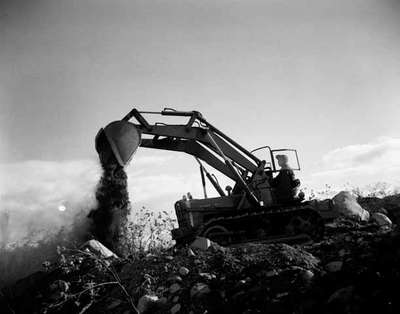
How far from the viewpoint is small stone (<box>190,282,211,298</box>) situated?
15.1ft

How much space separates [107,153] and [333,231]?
612 cm

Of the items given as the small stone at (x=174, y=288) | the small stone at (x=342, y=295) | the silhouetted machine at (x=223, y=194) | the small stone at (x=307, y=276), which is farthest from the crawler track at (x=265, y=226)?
the small stone at (x=342, y=295)

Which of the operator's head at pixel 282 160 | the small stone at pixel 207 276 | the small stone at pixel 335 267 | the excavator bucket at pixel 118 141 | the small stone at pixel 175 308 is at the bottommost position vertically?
the small stone at pixel 175 308

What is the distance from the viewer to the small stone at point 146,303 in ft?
15.6

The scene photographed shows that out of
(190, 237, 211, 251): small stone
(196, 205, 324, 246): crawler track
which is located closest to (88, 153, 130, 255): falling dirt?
(196, 205, 324, 246): crawler track

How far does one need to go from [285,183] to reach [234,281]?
5.89m

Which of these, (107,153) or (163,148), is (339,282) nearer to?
(107,153)

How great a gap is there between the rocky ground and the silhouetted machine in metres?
2.91

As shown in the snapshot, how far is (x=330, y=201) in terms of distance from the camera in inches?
377

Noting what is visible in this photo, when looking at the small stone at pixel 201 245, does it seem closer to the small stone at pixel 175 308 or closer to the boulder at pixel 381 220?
the small stone at pixel 175 308

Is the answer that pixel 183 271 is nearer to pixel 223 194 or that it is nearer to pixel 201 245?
pixel 201 245

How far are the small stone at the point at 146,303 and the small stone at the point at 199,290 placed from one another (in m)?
0.56

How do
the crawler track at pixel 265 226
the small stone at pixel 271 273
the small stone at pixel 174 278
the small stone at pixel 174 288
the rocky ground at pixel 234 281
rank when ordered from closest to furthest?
the rocky ground at pixel 234 281
the small stone at pixel 271 273
the small stone at pixel 174 288
the small stone at pixel 174 278
the crawler track at pixel 265 226

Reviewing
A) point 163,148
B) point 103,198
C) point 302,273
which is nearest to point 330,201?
point 163,148
